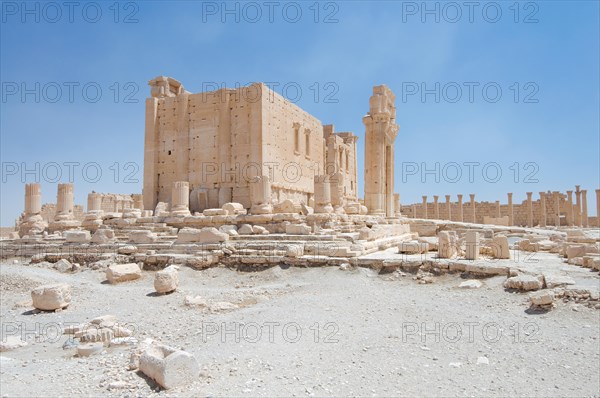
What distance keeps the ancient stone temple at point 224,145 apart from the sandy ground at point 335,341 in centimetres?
1034

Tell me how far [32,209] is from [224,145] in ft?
28.7

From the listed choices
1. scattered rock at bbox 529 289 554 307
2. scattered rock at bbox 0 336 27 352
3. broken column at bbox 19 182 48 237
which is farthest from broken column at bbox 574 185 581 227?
scattered rock at bbox 0 336 27 352

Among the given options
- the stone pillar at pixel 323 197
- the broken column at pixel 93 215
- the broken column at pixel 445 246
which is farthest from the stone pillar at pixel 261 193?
the broken column at pixel 93 215

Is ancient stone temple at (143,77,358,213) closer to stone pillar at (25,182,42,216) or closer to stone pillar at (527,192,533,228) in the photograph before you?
stone pillar at (25,182,42,216)

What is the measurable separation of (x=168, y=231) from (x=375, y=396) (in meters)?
11.5

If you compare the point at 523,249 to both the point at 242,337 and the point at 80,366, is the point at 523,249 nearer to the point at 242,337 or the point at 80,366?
the point at 242,337

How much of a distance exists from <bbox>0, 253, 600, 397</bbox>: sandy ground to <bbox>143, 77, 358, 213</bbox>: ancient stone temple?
1034 centimetres

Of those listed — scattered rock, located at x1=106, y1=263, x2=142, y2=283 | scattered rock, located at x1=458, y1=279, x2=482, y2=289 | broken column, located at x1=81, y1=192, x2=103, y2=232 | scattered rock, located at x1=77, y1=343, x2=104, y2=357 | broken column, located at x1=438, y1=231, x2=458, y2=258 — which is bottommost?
scattered rock, located at x1=77, y1=343, x2=104, y2=357

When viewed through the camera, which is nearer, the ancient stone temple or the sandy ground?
the sandy ground

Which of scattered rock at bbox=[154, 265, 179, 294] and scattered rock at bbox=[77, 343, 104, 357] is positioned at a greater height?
scattered rock at bbox=[154, 265, 179, 294]

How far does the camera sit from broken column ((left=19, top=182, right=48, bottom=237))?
58.7 ft

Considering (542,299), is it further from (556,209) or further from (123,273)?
(556,209)

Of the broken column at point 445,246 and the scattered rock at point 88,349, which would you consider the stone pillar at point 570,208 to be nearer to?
the broken column at point 445,246

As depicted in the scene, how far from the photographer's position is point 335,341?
5.68 meters
